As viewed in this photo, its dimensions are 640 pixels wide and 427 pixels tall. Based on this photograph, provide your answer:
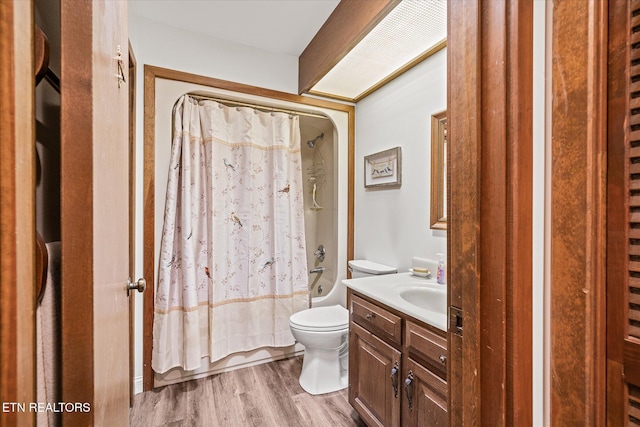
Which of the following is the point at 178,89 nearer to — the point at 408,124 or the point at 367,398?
the point at 408,124

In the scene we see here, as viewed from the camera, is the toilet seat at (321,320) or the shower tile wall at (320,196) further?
the shower tile wall at (320,196)

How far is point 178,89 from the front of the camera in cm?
210

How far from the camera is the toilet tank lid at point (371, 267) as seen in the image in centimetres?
208

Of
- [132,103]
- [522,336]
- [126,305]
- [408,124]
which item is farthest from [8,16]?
[408,124]

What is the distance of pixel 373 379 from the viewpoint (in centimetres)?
149

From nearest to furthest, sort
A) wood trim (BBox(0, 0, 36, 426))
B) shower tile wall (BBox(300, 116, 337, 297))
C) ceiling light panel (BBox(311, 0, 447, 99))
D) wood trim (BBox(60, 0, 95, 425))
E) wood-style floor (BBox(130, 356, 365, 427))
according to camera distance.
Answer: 1. wood trim (BBox(0, 0, 36, 426))
2. wood trim (BBox(60, 0, 95, 425))
3. ceiling light panel (BBox(311, 0, 447, 99))
4. wood-style floor (BBox(130, 356, 365, 427))
5. shower tile wall (BBox(300, 116, 337, 297))

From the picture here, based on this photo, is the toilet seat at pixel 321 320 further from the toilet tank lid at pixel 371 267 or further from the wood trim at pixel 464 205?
the wood trim at pixel 464 205

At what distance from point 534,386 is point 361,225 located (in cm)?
199

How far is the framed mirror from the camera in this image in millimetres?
1766

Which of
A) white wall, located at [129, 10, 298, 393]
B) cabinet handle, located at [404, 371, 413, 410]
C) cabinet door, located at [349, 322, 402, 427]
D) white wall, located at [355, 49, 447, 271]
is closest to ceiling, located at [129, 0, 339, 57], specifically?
white wall, located at [129, 10, 298, 393]

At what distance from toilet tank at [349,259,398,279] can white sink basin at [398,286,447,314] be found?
1.48 ft

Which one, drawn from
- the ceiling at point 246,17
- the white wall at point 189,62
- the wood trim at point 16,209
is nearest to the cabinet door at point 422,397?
the wood trim at point 16,209

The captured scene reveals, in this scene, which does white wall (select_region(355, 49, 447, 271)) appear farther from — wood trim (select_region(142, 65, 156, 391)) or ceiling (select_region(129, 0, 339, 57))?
wood trim (select_region(142, 65, 156, 391))

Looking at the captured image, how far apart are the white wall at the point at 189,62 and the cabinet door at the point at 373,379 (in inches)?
59.3
